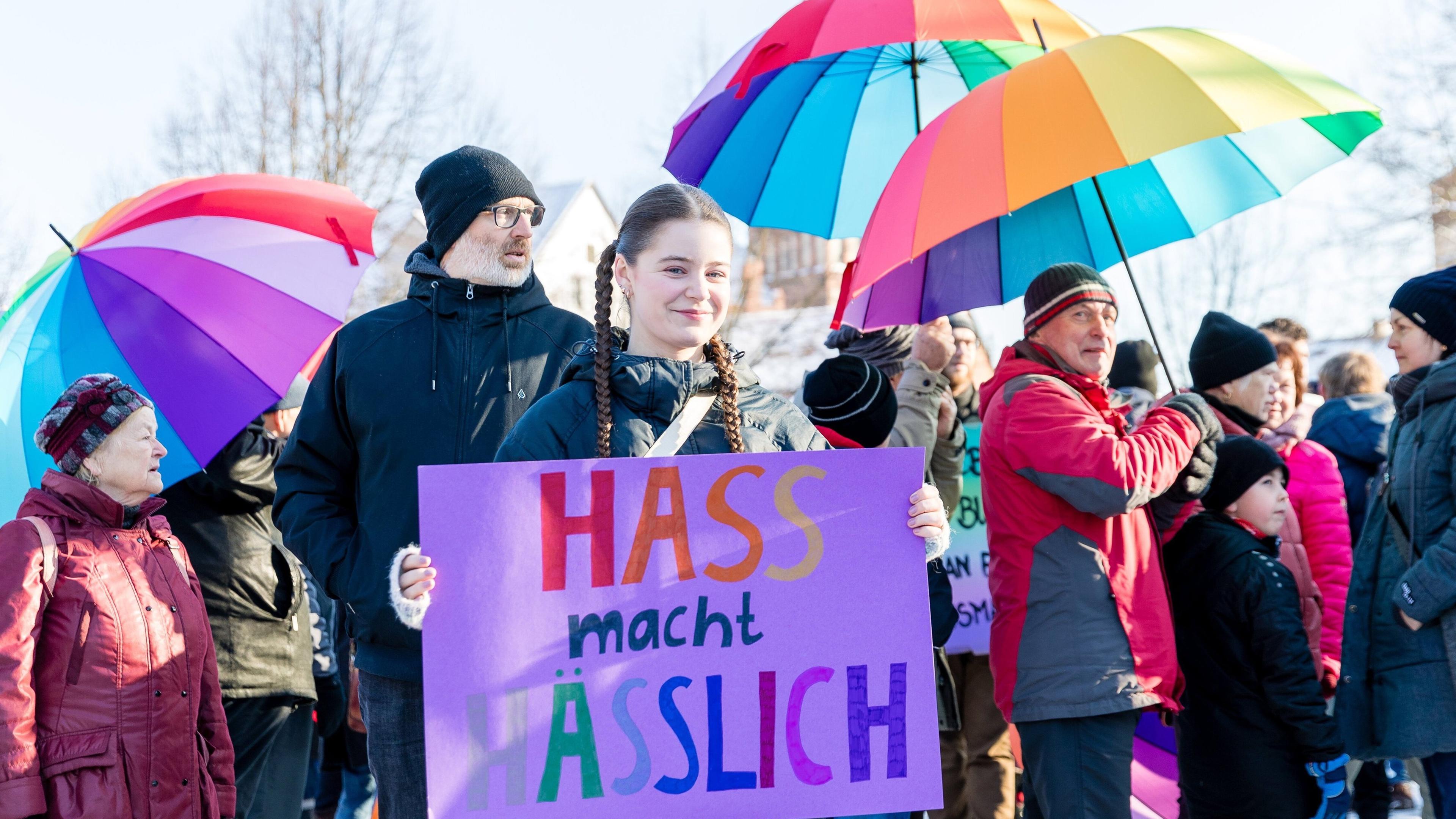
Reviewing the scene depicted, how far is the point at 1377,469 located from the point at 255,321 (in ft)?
17.1

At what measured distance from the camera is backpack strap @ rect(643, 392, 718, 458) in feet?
7.71

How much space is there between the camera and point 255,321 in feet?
13.1

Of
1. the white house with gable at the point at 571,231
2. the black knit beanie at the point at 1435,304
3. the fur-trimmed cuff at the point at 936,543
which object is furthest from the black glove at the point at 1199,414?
the white house with gable at the point at 571,231

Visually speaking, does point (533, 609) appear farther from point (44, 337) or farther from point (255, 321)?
point (44, 337)

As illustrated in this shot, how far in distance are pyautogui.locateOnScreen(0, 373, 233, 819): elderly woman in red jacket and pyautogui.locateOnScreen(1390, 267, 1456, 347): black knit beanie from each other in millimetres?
4154

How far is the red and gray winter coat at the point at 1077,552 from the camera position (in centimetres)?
348

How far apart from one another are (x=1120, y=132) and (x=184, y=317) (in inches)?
116

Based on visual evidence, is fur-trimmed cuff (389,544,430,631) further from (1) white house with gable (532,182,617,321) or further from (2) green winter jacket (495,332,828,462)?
(1) white house with gable (532,182,617,321)

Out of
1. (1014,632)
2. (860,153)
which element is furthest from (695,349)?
(860,153)

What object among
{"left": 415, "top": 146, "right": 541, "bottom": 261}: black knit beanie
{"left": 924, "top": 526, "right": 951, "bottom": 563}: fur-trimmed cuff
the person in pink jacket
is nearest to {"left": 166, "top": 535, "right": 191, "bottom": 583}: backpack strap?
{"left": 415, "top": 146, "right": 541, "bottom": 261}: black knit beanie

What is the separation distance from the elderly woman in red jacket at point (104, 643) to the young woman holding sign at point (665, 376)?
1.70 meters

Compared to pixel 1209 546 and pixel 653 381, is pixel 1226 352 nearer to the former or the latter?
pixel 1209 546

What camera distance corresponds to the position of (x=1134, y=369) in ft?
21.3

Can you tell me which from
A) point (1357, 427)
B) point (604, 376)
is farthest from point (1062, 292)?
point (1357, 427)
